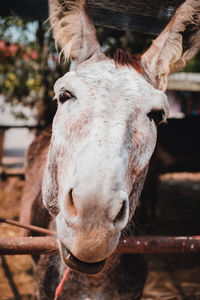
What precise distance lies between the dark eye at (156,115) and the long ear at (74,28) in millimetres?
743

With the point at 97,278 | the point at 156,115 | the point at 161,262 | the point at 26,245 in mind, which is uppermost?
the point at 156,115

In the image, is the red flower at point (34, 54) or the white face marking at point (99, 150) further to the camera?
the red flower at point (34, 54)

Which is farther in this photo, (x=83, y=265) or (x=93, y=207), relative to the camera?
(x=83, y=265)

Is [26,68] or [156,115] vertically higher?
[156,115]

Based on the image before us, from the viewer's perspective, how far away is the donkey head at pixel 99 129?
1112 mm

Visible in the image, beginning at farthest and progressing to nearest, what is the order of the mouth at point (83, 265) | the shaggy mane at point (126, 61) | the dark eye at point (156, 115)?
1. the shaggy mane at point (126, 61)
2. the dark eye at point (156, 115)
3. the mouth at point (83, 265)

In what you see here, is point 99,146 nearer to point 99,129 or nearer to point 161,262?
point 99,129

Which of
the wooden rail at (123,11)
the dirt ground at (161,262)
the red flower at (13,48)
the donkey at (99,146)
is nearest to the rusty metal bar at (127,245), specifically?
the donkey at (99,146)

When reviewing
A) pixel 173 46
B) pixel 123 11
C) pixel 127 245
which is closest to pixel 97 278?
pixel 127 245

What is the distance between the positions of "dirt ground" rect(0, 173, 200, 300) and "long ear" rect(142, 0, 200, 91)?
2.55m

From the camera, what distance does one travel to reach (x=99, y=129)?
1260 millimetres

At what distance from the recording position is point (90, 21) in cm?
203

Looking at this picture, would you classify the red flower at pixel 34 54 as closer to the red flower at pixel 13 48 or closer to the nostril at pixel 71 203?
the red flower at pixel 13 48

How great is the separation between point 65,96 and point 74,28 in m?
0.72
